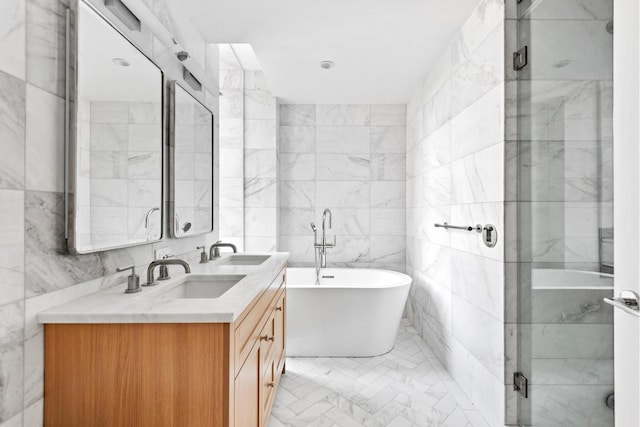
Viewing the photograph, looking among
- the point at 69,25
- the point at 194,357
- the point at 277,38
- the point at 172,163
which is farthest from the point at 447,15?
the point at 194,357

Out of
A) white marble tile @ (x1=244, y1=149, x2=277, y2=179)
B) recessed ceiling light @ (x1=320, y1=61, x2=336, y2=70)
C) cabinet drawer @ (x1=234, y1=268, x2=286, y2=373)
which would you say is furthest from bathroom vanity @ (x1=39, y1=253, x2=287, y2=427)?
white marble tile @ (x1=244, y1=149, x2=277, y2=179)

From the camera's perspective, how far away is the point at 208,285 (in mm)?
1717

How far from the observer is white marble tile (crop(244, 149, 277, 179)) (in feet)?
12.7

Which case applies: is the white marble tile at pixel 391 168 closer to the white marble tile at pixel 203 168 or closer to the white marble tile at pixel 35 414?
the white marble tile at pixel 203 168

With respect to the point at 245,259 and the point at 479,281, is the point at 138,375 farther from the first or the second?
the point at 479,281

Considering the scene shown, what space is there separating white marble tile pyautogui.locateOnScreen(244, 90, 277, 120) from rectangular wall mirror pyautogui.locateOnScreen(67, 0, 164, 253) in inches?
84.8

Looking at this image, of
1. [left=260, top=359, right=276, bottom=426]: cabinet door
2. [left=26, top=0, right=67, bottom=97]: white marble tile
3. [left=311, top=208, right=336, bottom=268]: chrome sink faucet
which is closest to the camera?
[left=26, top=0, right=67, bottom=97]: white marble tile

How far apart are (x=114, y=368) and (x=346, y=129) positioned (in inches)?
139

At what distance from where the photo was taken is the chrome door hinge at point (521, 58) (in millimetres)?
1766

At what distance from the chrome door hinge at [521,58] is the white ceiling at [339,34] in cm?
52

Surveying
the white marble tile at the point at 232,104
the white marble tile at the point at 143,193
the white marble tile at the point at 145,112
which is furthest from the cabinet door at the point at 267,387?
the white marble tile at the point at 232,104

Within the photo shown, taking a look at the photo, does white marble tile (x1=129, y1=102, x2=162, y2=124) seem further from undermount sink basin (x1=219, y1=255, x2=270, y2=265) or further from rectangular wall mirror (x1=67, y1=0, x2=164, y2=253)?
undermount sink basin (x1=219, y1=255, x2=270, y2=265)

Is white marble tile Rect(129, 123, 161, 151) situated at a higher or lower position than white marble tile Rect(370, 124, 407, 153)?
lower
